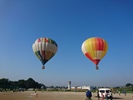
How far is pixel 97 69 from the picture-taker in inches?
1766

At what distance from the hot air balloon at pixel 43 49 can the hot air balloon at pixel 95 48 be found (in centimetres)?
853

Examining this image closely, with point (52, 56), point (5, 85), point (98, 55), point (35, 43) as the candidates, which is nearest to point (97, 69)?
point (98, 55)

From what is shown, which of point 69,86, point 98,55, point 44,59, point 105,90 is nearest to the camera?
point 105,90

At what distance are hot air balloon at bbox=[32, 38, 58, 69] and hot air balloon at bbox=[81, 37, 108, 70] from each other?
8.53m

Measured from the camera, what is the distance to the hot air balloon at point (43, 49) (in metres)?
50.3

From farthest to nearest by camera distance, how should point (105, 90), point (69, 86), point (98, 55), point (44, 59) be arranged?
point (69, 86) → point (44, 59) → point (98, 55) → point (105, 90)

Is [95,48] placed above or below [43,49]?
below

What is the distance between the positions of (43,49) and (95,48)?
1160 centimetres

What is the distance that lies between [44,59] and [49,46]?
3107 mm

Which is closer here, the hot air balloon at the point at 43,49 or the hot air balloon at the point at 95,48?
the hot air balloon at the point at 95,48

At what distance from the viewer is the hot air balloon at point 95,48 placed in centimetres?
4556

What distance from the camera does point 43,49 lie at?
50.3 meters

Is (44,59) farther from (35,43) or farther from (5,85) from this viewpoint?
(5,85)

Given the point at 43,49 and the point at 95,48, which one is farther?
the point at 43,49
